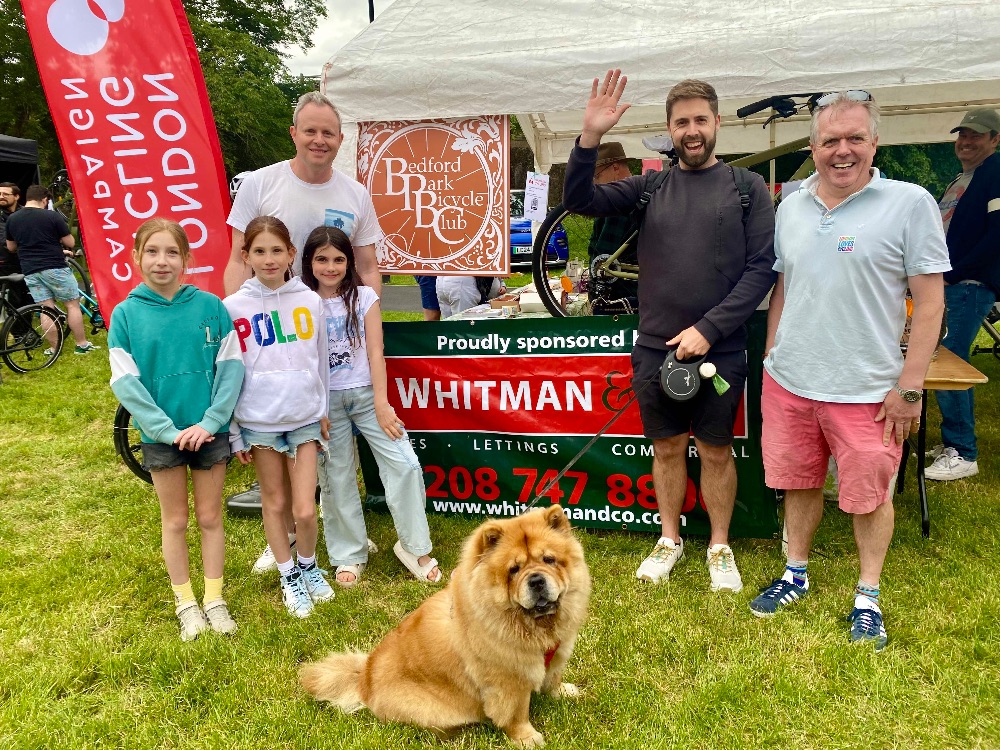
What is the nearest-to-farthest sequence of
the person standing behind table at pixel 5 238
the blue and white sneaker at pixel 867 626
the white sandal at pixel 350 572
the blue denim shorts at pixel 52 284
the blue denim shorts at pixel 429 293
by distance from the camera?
the blue and white sneaker at pixel 867 626 < the white sandal at pixel 350 572 < the blue denim shorts at pixel 429 293 < the blue denim shorts at pixel 52 284 < the person standing behind table at pixel 5 238

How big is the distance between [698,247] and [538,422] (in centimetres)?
147

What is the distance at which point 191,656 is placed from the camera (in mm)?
2982

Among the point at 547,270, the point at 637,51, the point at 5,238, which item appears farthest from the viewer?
the point at 5,238

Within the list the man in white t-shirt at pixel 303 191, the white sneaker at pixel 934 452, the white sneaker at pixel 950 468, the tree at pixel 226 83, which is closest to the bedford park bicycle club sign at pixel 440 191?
the man in white t-shirt at pixel 303 191

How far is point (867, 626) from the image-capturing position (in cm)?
292

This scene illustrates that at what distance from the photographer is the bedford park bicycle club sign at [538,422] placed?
387 centimetres

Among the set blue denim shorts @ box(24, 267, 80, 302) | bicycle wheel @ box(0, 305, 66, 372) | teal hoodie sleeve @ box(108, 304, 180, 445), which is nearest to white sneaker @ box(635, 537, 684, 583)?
teal hoodie sleeve @ box(108, 304, 180, 445)

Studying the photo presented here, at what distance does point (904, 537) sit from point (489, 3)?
398 centimetres

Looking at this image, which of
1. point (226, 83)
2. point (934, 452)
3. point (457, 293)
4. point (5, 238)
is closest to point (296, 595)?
point (457, 293)

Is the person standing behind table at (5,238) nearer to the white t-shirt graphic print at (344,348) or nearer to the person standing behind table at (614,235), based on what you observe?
the white t-shirt graphic print at (344,348)

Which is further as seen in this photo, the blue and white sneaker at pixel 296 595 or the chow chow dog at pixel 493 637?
the blue and white sneaker at pixel 296 595

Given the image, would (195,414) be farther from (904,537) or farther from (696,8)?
(904,537)

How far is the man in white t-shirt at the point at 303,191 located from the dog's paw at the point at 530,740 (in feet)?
8.02

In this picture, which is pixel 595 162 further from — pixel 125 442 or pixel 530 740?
pixel 125 442
